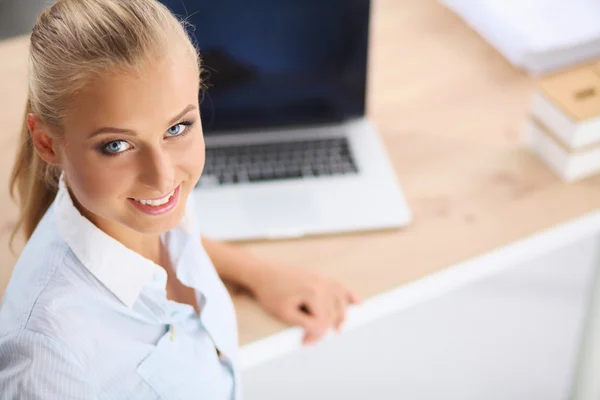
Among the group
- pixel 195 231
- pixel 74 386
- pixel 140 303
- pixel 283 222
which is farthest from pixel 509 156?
pixel 74 386

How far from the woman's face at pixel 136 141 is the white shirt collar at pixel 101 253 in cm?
9

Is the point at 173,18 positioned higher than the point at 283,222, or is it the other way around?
the point at 173,18

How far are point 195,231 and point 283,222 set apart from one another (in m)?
0.25

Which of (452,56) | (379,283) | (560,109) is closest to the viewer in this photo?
(379,283)

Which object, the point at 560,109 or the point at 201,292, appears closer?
the point at 201,292

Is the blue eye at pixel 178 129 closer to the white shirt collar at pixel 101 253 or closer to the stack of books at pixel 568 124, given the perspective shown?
the white shirt collar at pixel 101 253

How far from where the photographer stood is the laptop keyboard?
1.20 metres

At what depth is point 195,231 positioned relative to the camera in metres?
0.90

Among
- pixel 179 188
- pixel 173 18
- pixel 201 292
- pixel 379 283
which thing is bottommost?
pixel 379 283

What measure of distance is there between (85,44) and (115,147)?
0.08 metres

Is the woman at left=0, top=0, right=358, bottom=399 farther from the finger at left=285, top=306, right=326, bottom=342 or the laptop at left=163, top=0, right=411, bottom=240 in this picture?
the laptop at left=163, top=0, right=411, bottom=240

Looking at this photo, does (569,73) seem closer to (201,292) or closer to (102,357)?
(201,292)

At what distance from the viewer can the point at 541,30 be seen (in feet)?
4.62

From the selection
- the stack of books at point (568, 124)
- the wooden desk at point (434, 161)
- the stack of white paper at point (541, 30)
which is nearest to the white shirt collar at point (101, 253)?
the wooden desk at point (434, 161)
